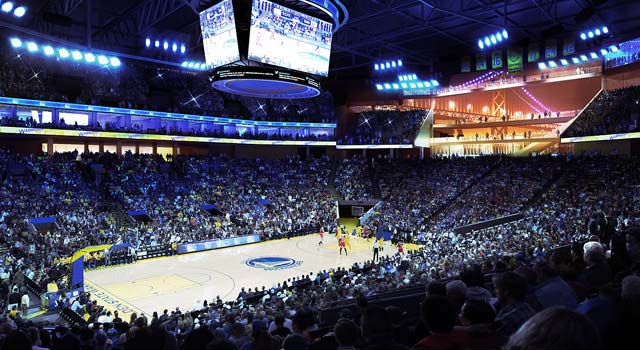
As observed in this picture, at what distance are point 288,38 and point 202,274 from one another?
13364 mm

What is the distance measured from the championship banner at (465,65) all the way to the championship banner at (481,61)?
90cm

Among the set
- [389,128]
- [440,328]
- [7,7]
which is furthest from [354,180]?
[440,328]

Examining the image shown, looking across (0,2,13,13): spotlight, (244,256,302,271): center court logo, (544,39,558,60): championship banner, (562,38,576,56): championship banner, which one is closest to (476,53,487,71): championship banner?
(544,39,558,60): championship banner

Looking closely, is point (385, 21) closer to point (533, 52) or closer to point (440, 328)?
point (533, 52)

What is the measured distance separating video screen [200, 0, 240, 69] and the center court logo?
1121cm

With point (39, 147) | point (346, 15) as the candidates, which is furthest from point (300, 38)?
point (39, 147)

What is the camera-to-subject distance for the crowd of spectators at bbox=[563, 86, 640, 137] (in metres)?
27.9

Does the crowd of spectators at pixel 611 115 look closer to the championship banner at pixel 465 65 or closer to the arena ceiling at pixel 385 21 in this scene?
the arena ceiling at pixel 385 21

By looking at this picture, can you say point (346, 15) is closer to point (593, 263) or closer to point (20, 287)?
point (20, 287)

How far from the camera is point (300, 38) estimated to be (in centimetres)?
2448

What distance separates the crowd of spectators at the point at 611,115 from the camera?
27.9m

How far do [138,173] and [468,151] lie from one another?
31.4 m

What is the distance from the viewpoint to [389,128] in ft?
158

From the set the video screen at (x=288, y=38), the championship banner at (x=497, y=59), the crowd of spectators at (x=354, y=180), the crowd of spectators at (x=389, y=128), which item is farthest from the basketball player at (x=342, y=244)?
the championship banner at (x=497, y=59)
